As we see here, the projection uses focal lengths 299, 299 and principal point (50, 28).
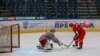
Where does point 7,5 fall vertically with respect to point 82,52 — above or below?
above

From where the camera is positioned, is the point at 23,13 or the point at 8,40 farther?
the point at 23,13

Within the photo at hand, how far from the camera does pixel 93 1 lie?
56.5ft

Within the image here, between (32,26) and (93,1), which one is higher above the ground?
(93,1)

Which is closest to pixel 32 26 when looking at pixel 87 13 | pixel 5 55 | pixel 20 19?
pixel 20 19

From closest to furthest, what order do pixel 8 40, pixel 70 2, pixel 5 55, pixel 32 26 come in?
pixel 5 55
pixel 8 40
pixel 32 26
pixel 70 2

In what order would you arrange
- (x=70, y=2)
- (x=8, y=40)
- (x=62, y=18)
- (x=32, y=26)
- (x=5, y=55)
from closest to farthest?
(x=5, y=55), (x=8, y=40), (x=32, y=26), (x=62, y=18), (x=70, y=2)

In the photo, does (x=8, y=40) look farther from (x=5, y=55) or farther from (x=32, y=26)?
(x=32, y=26)

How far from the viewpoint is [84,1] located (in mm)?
17297

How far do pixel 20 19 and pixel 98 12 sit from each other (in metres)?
4.64

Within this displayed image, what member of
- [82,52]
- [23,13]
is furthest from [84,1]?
[82,52]

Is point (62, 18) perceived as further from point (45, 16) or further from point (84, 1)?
point (84, 1)

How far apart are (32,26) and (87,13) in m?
3.94

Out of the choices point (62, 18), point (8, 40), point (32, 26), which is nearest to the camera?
point (8, 40)

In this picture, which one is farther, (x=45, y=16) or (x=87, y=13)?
(x=87, y=13)
